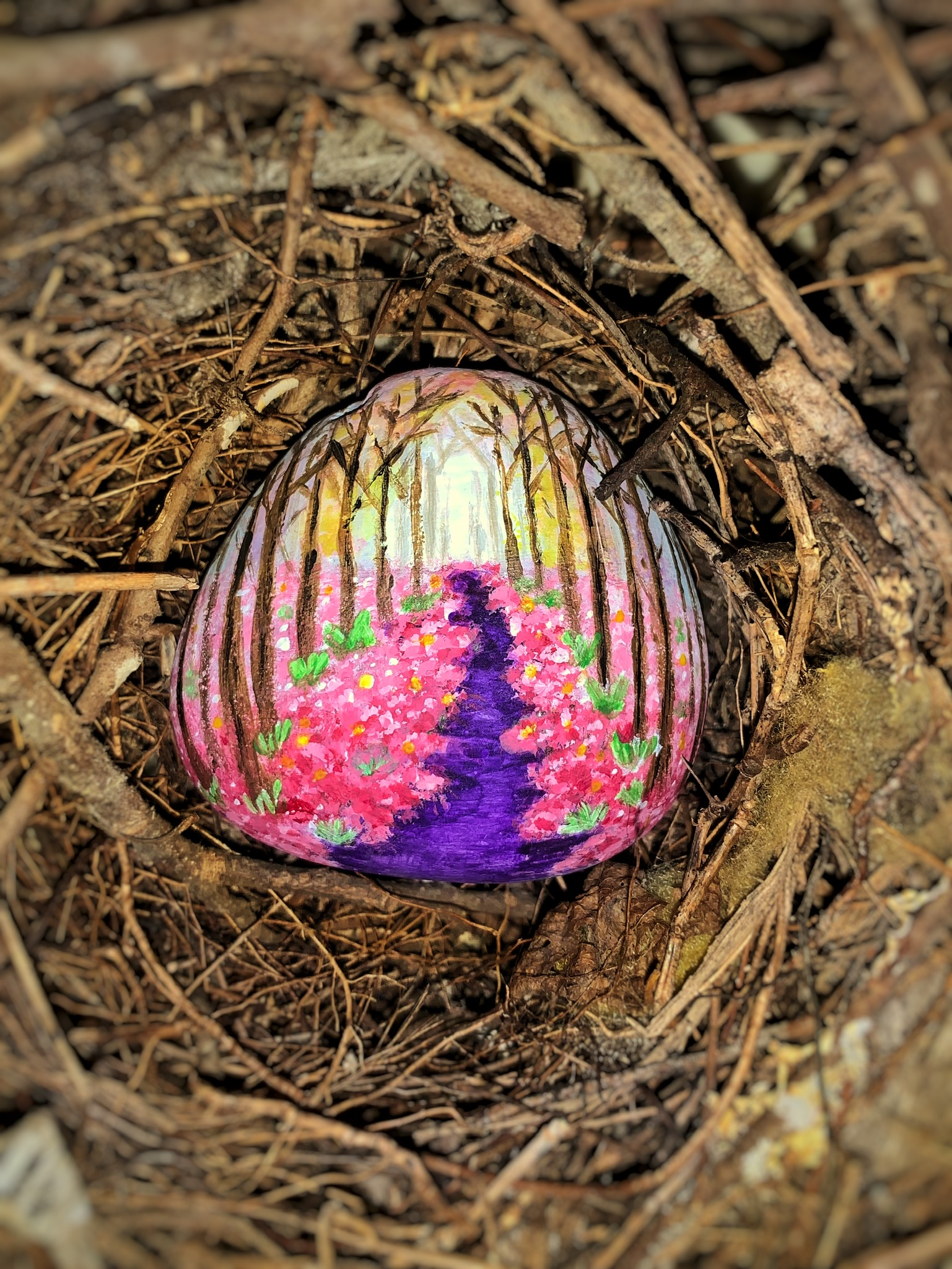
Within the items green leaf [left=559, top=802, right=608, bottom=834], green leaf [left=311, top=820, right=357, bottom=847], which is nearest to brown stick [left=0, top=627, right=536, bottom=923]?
green leaf [left=311, top=820, right=357, bottom=847]

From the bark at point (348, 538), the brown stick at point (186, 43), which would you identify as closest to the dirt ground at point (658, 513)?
the brown stick at point (186, 43)

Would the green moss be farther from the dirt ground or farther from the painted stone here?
the painted stone

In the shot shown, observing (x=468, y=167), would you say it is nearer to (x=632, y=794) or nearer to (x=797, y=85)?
(x=797, y=85)

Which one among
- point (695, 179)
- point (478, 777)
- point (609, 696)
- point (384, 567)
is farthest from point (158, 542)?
point (695, 179)

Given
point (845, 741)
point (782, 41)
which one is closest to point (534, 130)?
point (782, 41)

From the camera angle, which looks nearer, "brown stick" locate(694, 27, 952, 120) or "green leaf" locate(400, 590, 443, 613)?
"brown stick" locate(694, 27, 952, 120)
